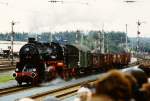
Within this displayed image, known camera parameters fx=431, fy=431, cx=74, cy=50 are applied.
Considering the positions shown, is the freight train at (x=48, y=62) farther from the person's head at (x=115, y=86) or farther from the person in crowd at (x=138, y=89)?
the person's head at (x=115, y=86)

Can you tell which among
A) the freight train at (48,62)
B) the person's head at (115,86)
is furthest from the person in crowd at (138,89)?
the freight train at (48,62)

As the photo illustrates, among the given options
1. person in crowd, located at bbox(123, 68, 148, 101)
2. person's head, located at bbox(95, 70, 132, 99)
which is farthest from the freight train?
person's head, located at bbox(95, 70, 132, 99)

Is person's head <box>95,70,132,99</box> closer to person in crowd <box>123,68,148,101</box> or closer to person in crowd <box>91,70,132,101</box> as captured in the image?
person in crowd <box>91,70,132,101</box>

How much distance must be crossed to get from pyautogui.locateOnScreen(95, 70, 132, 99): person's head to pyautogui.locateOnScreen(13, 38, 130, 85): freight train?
87.3ft

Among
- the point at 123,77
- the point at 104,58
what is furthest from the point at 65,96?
the point at 104,58

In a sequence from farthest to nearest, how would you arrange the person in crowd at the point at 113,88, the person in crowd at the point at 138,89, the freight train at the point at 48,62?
1. the freight train at the point at 48,62
2. the person in crowd at the point at 138,89
3. the person in crowd at the point at 113,88

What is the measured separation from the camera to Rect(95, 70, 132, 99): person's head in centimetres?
359

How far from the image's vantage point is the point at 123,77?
371 cm

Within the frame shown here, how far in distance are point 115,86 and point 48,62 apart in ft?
93.6

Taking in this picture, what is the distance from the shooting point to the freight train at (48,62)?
30.4 m

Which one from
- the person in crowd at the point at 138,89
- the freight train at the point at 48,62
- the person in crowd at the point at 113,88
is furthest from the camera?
the freight train at the point at 48,62

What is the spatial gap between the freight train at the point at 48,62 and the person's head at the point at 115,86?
26.6 m

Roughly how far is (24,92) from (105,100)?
22580 mm

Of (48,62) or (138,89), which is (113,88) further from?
(48,62)
